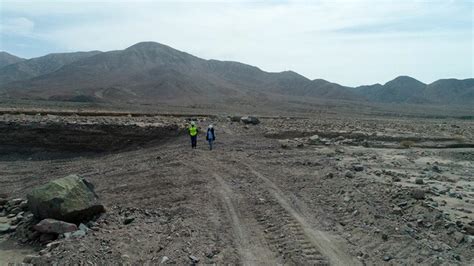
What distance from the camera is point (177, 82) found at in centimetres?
10581

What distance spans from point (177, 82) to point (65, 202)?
320 ft

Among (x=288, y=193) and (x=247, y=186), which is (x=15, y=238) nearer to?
(x=247, y=186)

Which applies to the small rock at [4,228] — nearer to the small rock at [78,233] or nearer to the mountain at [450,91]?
the small rock at [78,233]

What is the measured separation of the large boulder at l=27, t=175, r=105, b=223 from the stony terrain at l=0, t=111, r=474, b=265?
1.53 feet

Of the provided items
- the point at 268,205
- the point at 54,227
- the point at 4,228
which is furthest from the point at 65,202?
the point at 268,205

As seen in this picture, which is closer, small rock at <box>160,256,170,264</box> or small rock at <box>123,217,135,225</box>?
small rock at <box>160,256,170,264</box>

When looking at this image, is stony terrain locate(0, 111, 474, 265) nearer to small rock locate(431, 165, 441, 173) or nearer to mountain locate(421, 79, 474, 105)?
small rock locate(431, 165, 441, 173)

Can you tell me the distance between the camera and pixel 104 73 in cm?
12481

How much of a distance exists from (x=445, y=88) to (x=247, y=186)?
15572cm

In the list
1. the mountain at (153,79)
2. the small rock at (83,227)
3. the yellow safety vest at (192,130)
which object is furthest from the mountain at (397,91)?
the small rock at (83,227)

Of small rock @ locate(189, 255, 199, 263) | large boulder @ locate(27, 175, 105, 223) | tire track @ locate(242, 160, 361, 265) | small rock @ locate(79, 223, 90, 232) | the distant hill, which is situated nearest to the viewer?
tire track @ locate(242, 160, 361, 265)

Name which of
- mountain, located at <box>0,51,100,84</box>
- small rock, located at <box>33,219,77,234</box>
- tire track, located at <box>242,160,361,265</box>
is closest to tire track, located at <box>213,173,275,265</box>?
tire track, located at <box>242,160,361,265</box>

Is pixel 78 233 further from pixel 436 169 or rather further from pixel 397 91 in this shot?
pixel 397 91

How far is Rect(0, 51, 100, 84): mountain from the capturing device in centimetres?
14459
